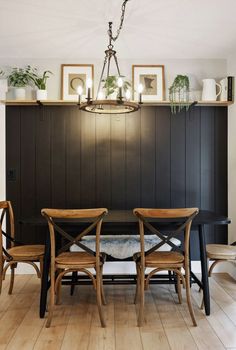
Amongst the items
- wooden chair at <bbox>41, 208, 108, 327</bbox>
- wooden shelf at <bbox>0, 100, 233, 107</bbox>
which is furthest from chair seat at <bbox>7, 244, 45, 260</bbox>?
wooden shelf at <bbox>0, 100, 233, 107</bbox>

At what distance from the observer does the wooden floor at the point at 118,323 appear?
230cm

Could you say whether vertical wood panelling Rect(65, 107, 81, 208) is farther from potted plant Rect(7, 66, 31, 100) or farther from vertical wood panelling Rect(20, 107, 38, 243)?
potted plant Rect(7, 66, 31, 100)

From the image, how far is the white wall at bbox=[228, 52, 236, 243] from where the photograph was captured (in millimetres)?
3828

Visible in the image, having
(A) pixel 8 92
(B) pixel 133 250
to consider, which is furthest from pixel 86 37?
(B) pixel 133 250

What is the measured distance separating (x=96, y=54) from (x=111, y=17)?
943mm

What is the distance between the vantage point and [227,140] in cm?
395

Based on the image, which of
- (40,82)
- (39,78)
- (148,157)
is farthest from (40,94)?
(148,157)

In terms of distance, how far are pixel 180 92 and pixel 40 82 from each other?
1.67 meters

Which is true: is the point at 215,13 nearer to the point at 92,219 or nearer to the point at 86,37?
the point at 86,37

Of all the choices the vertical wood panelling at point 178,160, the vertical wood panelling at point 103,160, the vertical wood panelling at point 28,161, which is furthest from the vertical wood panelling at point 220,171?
the vertical wood panelling at point 28,161

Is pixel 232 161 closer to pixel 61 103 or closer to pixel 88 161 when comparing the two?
pixel 88 161

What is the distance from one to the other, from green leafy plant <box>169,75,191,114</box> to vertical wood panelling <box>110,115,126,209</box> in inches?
25.2

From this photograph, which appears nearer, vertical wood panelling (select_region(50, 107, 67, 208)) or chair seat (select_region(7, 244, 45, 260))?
chair seat (select_region(7, 244, 45, 260))

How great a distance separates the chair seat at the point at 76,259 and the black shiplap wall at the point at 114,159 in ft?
4.04
